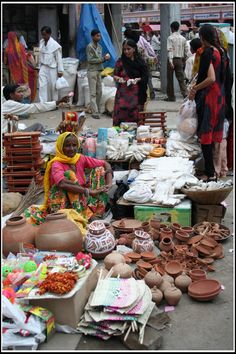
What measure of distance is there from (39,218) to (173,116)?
620cm

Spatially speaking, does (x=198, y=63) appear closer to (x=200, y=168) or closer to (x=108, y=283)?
(x=200, y=168)

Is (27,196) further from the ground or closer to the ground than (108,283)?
further from the ground

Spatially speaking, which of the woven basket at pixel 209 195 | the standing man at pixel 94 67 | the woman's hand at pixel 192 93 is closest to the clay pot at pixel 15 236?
the woven basket at pixel 209 195

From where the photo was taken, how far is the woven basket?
190 inches

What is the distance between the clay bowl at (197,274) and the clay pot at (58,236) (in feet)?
2.95

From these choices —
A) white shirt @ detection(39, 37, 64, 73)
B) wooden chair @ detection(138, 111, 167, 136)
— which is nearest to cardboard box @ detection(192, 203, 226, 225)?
wooden chair @ detection(138, 111, 167, 136)

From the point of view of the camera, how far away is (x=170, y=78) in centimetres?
1238

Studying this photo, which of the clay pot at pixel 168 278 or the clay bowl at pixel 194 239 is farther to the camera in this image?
the clay bowl at pixel 194 239

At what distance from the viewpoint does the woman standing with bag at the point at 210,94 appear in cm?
592

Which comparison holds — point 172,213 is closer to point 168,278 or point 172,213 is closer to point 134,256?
point 134,256

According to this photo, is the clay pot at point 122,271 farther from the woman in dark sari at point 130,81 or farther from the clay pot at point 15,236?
the woman in dark sari at point 130,81

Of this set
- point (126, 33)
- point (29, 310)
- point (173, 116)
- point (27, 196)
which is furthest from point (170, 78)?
point (29, 310)

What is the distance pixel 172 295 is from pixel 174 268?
1.44 feet

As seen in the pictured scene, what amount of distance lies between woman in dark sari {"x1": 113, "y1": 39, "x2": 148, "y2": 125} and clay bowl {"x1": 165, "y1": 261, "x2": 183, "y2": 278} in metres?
3.71
